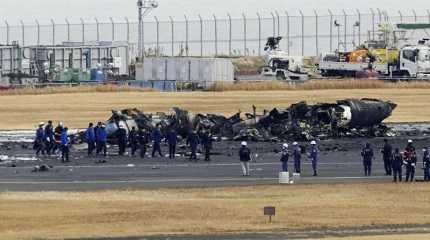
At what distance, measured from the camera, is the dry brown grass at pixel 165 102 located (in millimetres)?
78812

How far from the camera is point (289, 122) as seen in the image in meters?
65.8

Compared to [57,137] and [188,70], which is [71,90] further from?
[57,137]

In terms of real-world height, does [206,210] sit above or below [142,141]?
below

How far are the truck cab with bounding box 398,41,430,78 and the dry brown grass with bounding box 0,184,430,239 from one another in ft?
199

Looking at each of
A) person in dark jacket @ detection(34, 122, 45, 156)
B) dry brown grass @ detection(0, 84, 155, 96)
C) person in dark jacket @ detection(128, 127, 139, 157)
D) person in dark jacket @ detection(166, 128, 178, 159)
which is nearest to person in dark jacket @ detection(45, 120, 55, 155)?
person in dark jacket @ detection(34, 122, 45, 156)

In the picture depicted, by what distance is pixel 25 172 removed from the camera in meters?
52.3

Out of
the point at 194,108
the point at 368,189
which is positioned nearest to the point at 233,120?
the point at 194,108

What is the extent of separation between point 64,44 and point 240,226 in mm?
89654

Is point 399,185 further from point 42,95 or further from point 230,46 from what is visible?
point 230,46

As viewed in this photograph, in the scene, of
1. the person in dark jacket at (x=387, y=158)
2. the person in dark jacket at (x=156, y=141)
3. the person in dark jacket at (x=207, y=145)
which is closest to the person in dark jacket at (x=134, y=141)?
the person in dark jacket at (x=156, y=141)

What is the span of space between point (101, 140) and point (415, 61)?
177 ft

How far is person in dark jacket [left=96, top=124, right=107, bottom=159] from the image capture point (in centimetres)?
5756

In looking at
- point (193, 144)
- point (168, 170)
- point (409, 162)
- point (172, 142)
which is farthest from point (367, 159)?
point (172, 142)

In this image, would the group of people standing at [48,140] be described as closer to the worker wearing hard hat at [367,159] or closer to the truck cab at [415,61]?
the worker wearing hard hat at [367,159]
